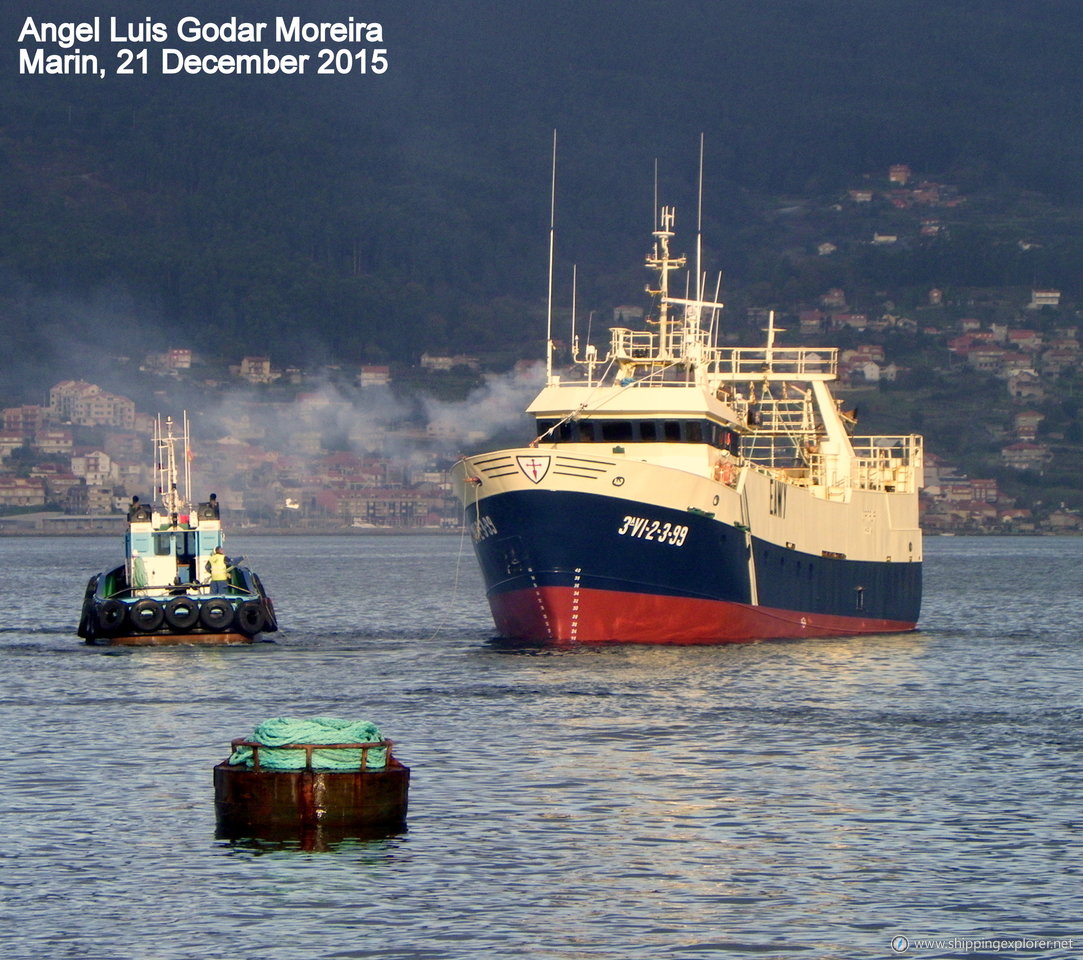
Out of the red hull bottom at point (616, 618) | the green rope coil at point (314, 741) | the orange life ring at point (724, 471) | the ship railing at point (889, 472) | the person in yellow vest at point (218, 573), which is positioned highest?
the ship railing at point (889, 472)

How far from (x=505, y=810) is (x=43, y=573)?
134388 mm

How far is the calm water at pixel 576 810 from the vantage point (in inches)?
1089

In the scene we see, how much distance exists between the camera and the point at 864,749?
144 ft

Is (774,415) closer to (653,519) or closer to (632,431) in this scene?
(632,431)

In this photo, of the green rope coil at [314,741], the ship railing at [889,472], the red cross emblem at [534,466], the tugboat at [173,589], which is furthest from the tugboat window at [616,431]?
the green rope coil at [314,741]

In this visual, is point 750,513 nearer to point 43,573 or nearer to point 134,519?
point 134,519

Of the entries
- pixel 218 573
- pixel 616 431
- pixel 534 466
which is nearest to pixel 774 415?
pixel 616 431

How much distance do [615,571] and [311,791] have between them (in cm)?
3015

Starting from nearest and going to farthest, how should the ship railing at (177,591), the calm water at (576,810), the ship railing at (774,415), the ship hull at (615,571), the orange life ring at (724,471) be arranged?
the calm water at (576,810) → the ship hull at (615,571) → the orange life ring at (724,471) → the ship railing at (177,591) → the ship railing at (774,415)

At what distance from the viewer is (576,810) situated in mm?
35438

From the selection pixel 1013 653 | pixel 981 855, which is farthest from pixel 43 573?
pixel 981 855

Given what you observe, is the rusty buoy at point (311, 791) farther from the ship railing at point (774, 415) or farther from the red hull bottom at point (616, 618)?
the ship railing at point (774, 415)

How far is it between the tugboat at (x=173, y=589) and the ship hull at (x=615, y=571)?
8992mm

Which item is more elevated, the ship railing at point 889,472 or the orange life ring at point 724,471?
the ship railing at point 889,472
